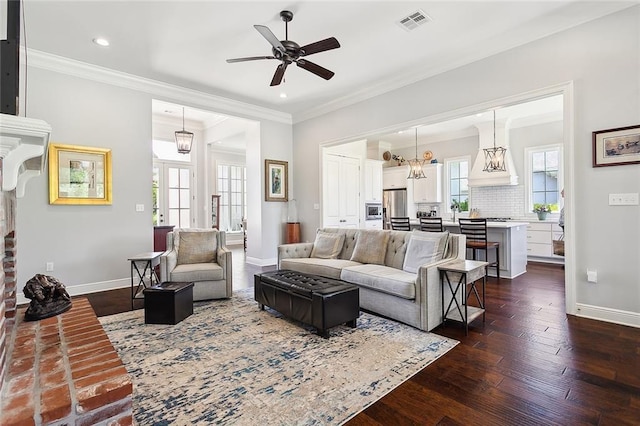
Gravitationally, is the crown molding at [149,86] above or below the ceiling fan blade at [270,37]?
above

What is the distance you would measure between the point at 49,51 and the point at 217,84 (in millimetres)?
2073

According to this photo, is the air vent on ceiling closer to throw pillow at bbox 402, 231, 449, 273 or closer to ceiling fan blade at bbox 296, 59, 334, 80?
ceiling fan blade at bbox 296, 59, 334, 80

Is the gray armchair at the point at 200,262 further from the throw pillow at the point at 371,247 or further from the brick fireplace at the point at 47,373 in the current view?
the brick fireplace at the point at 47,373

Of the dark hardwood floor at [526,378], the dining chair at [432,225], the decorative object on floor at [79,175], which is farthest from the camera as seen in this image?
the dining chair at [432,225]

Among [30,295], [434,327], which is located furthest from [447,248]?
[30,295]

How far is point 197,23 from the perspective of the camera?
343 cm

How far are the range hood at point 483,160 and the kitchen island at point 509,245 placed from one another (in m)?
2.06

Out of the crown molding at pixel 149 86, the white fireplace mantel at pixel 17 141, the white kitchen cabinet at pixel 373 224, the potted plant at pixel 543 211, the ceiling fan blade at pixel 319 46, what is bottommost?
the white kitchen cabinet at pixel 373 224

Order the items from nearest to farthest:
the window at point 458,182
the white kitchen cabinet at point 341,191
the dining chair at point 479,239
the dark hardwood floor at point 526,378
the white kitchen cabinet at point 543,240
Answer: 1. the dark hardwood floor at point 526,378
2. the dining chair at point 479,239
3. the white kitchen cabinet at point 341,191
4. the white kitchen cabinet at point 543,240
5. the window at point 458,182

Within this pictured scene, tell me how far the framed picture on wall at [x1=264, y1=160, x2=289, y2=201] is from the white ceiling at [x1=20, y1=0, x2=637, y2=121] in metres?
1.98

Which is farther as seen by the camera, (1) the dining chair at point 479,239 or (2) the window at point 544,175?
(2) the window at point 544,175

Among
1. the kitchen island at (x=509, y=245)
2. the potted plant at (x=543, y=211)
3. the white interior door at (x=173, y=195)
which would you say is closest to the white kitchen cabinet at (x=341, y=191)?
A: the kitchen island at (x=509, y=245)

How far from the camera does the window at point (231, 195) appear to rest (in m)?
9.41

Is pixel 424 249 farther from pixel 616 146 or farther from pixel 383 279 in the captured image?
pixel 616 146
